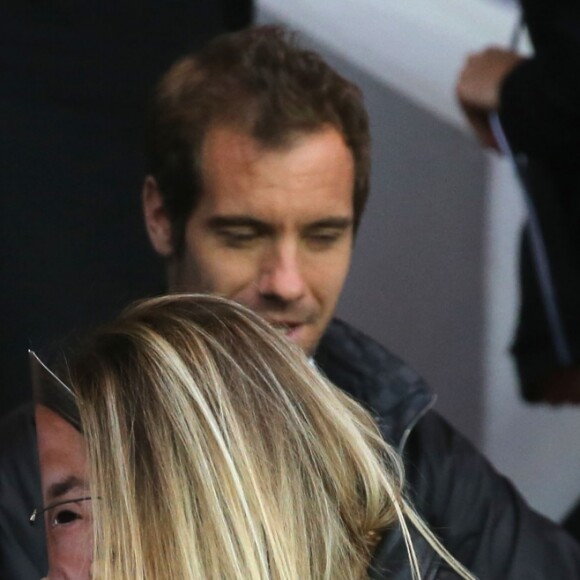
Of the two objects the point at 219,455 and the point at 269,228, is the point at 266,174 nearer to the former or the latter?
the point at 269,228

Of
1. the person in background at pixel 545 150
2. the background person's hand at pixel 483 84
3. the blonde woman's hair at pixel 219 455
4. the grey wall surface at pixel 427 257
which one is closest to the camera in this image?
the blonde woman's hair at pixel 219 455

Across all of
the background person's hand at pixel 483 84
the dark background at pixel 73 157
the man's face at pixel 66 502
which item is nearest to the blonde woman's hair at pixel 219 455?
the man's face at pixel 66 502

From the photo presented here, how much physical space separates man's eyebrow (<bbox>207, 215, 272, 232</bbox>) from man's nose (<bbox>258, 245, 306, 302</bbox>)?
0.10 ft

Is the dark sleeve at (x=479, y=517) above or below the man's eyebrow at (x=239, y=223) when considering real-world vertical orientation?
below

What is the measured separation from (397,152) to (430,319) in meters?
0.26

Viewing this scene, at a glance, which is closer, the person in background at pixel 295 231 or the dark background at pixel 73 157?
the person in background at pixel 295 231

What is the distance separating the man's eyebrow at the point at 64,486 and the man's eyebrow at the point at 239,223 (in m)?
0.57

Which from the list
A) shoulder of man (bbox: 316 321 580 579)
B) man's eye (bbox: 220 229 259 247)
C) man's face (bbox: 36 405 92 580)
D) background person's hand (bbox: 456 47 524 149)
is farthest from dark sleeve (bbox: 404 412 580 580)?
man's face (bbox: 36 405 92 580)

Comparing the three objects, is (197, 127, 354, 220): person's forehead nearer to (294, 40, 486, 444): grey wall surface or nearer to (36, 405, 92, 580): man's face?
(294, 40, 486, 444): grey wall surface

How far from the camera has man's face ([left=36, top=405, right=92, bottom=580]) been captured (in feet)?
3.62

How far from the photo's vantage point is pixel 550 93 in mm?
1684

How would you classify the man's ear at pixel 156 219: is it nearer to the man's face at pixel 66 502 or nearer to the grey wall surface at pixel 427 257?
the grey wall surface at pixel 427 257

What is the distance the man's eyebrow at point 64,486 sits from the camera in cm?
111

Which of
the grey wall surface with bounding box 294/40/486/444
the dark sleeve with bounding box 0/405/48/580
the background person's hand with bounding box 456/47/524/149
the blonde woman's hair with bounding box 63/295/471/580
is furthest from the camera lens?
the grey wall surface with bounding box 294/40/486/444
